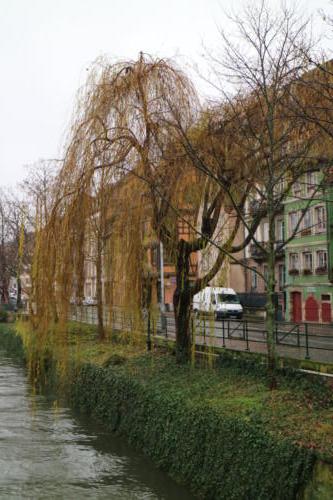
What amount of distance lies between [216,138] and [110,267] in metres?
4.06

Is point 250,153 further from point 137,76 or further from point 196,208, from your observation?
point 137,76

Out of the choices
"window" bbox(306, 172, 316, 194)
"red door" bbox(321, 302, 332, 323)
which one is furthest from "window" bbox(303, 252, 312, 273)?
"window" bbox(306, 172, 316, 194)

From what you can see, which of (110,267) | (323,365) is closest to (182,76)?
(110,267)

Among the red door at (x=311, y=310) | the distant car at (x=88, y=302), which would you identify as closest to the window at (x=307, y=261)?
the red door at (x=311, y=310)

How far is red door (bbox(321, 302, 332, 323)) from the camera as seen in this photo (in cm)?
3772

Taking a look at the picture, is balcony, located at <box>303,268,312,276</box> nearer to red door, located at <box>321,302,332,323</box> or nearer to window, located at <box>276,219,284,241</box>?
red door, located at <box>321,302,332,323</box>

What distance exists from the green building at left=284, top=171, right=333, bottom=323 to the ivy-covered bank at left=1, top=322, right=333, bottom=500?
21.9 metres

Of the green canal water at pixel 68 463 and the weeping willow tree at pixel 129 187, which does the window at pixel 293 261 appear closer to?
the green canal water at pixel 68 463

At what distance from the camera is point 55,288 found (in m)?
14.3

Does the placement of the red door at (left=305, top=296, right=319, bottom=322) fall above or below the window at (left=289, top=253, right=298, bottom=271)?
below

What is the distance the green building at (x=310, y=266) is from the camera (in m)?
38.3

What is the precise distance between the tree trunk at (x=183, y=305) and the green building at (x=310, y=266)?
20.0m

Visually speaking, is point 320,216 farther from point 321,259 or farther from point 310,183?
point 310,183

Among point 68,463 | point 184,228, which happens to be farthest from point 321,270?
point 68,463
